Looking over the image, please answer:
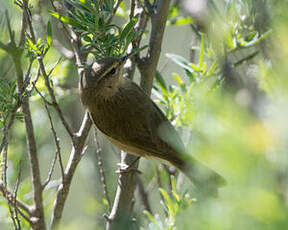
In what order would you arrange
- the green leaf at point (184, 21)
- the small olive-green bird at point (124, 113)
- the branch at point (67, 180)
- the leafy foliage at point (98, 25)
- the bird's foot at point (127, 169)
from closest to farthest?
the leafy foliage at point (98, 25) → the branch at point (67, 180) → the bird's foot at point (127, 169) → the green leaf at point (184, 21) → the small olive-green bird at point (124, 113)

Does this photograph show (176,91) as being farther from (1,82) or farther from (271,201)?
(271,201)

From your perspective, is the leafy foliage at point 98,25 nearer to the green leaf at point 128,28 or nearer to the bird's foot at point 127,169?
the green leaf at point 128,28

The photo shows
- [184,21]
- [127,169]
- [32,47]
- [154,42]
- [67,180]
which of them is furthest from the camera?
[184,21]

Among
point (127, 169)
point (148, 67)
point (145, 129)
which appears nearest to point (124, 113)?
point (145, 129)

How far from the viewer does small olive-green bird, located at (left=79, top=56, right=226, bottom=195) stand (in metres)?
3.31

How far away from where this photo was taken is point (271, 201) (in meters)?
0.66

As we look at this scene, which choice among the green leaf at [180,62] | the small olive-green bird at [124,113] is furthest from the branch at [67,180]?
the green leaf at [180,62]

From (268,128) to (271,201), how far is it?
11 centimetres

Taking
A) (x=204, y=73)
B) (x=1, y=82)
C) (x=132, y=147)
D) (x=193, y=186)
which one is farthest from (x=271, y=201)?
(x=132, y=147)

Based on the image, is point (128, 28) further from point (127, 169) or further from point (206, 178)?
point (206, 178)

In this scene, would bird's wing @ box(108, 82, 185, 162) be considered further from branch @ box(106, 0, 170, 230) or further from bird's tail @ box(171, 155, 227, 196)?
bird's tail @ box(171, 155, 227, 196)

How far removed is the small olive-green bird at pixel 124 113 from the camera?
10.9 ft

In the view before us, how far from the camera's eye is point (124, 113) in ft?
11.4

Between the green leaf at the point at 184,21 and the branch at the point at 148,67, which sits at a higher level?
the green leaf at the point at 184,21
